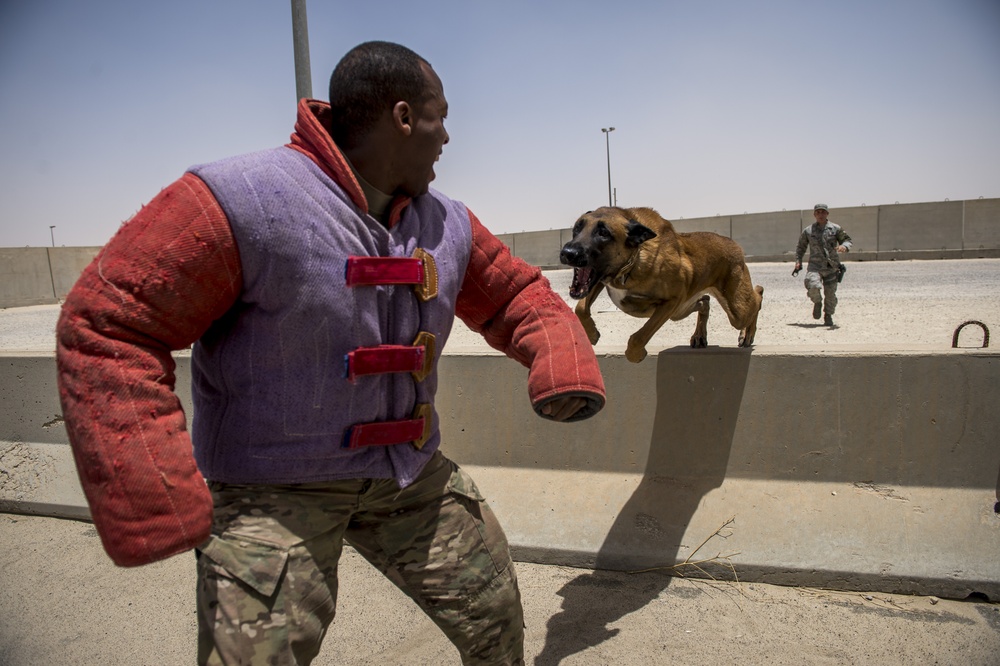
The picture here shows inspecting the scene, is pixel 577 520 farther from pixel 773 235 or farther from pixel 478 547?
pixel 773 235

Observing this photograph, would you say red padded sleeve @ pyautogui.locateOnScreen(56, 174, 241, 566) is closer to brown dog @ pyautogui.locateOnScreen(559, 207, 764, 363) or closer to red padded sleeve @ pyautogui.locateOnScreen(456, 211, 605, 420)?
red padded sleeve @ pyautogui.locateOnScreen(456, 211, 605, 420)

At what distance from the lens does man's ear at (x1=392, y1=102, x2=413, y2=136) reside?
1879mm

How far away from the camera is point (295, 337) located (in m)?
1.78

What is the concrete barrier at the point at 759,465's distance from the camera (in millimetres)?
3672

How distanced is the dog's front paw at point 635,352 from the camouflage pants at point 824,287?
291 inches

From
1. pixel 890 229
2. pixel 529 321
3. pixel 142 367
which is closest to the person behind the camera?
pixel 142 367

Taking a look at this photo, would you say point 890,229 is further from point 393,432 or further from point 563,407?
point 393,432

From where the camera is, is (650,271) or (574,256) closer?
(574,256)

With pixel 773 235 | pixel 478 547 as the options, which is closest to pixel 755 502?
pixel 478 547

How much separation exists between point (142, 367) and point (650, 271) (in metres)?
3.45

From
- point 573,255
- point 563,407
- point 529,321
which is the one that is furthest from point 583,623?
point 573,255

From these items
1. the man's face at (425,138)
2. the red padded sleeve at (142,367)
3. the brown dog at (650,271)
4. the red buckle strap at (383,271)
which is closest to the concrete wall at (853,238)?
the brown dog at (650,271)

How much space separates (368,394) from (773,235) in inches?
1212

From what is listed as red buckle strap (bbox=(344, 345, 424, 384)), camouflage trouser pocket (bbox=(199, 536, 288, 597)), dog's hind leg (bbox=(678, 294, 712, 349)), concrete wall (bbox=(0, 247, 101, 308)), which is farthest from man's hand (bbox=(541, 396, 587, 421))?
concrete wall (bbox=(0, 247, 101, 308))
